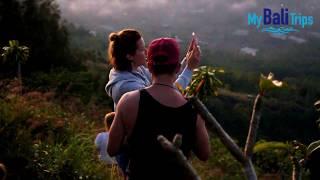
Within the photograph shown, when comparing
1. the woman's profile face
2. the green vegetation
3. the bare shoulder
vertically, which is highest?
the woman's profile face

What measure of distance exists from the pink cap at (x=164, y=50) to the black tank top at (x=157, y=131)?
0.52 ft

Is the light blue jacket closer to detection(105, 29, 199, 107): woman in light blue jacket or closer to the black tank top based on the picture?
detection(105, 29, 199, 107): woman in light blue jacket

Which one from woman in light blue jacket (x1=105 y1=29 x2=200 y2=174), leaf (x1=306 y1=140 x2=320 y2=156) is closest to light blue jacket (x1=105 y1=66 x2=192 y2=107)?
woman in light blue jacket (x1=105 y1=29 x2=200 y2=174)

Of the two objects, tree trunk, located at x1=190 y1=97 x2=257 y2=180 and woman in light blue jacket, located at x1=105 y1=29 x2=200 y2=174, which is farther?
woman in light blue jacket, located at x1=105 y1=29 x2=200 y2=174

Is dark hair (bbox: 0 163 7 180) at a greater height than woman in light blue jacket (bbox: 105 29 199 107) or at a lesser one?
lesser

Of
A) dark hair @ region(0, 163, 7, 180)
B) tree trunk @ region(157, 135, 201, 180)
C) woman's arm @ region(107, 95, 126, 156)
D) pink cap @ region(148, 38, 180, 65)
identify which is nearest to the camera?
tree trunk @ region(157, 135, 201, 180)

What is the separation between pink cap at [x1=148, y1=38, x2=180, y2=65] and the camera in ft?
7.58

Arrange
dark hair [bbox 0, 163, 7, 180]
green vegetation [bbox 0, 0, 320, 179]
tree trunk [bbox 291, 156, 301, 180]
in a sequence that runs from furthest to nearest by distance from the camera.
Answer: green vegetation [bbox 0, 0, 320, 179] → dark hair [bbox 0, 163, 7, 180] → tree trunk [bbox 291, 156, 301, 180]

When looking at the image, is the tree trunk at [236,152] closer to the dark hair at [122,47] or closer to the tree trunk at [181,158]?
the tree trunk at [181,158]

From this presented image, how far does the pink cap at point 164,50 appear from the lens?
231cm

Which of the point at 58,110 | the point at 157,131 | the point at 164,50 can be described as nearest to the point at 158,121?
the point at 157,131

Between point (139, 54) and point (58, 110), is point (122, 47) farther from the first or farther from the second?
point (58, 110)

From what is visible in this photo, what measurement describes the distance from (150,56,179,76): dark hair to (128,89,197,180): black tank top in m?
0.10

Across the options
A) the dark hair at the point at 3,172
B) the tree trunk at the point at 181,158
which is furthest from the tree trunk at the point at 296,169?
the dark hair at the point at 3,172
